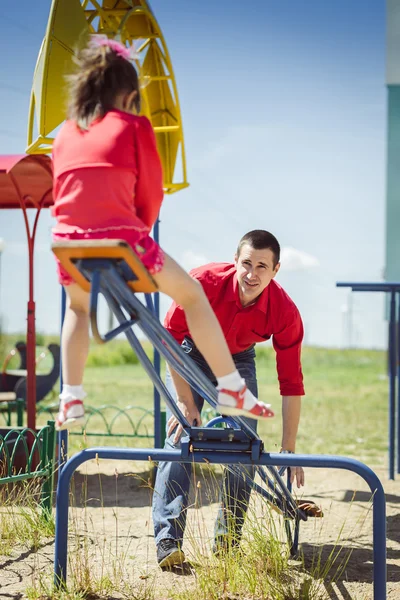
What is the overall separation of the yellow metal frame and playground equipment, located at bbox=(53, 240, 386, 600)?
1526mm

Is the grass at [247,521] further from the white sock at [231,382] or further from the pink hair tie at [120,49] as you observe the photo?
the pink hair tie at [120,49]

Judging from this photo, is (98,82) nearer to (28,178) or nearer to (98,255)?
(98,255)

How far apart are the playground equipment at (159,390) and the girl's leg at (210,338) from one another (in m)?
0.09

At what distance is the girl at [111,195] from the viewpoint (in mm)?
2539

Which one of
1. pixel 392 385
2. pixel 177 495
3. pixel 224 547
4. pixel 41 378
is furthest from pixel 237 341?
pixel 41 378

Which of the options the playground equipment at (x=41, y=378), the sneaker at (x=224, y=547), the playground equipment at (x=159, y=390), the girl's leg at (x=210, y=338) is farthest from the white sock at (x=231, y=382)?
the playground equipment at (x=41, y=378)

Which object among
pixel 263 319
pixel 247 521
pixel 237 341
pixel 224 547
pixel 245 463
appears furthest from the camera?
pixel 247 521

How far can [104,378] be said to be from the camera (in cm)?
1977

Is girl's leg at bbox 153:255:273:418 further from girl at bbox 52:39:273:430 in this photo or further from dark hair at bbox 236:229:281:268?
dark hair at bbox 236:229:281:268

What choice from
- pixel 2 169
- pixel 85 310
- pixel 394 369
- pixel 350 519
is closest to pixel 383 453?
pixel 394 369

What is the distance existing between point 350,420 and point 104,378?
29.3ft

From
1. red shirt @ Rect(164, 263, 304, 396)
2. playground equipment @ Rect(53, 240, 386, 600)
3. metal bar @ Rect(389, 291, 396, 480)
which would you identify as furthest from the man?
metal bar @ Rect(389, 291, 396, 480)

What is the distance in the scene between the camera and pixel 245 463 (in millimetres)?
3098

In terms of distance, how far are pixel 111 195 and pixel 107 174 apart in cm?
8
